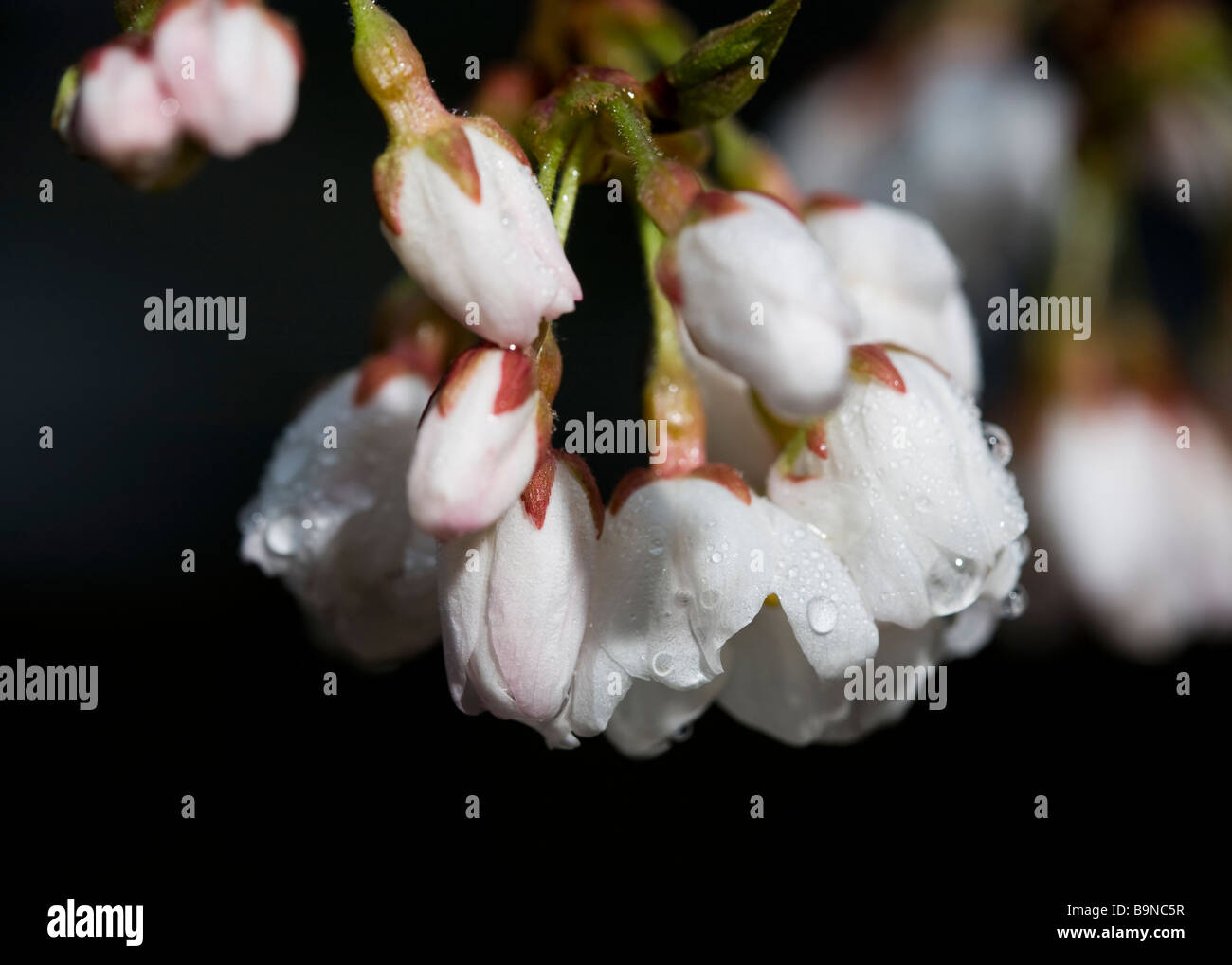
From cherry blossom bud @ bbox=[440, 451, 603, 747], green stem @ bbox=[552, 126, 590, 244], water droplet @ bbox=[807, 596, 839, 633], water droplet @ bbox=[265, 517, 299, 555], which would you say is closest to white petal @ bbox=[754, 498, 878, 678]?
water droplet @ bbox=[807, 596, 839, 633]

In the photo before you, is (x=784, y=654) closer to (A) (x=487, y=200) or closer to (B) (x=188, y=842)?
(A) (x=487, y=200)

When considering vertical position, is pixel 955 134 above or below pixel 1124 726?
above

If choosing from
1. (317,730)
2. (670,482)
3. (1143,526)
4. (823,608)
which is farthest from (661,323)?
(317,730)

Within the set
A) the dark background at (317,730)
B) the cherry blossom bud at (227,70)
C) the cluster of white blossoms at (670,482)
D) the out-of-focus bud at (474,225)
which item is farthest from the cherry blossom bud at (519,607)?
the dark background at (317,730)

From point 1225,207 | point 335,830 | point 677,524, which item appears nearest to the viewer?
point 677,524

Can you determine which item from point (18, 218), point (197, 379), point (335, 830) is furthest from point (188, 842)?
point (18, 218)

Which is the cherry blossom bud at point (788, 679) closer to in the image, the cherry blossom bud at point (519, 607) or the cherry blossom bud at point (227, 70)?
the cherry blossom bud at point (519, 607)

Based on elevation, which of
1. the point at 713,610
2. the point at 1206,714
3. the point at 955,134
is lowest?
the point at 1206,714
